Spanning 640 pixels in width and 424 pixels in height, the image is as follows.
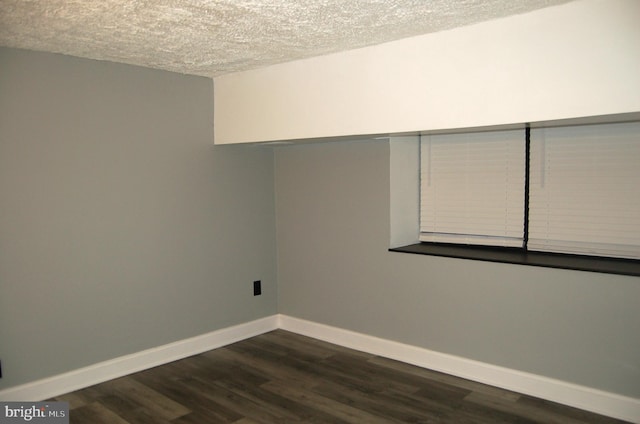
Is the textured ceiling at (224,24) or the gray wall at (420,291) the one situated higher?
the textured ceiling at (224,24)

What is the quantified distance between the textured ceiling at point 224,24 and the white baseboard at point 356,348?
2.03 meters

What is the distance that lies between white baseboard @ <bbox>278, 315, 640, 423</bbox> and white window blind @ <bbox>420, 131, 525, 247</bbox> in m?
0.84

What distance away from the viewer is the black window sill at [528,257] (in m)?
2.84

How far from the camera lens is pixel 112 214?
3.41 metres

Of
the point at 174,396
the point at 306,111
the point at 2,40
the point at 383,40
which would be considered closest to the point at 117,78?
the point at 2,40

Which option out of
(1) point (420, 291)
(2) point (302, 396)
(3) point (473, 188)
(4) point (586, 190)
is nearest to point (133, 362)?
(2) point (302, 396)

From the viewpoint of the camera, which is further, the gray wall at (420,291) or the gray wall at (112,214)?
the gray wall at (112,214)

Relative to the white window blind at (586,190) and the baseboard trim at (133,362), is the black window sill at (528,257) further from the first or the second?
the baseboard trim at (133,362)

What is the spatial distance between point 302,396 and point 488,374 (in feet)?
3.94


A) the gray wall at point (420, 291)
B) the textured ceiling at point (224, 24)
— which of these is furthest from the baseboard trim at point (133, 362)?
the textured ceiling at point (224, 24)

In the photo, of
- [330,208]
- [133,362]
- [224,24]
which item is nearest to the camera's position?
[224,24]

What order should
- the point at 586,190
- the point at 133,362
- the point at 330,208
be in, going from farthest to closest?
the point at 330,208 → the point at 133,362 → the point at 586,190

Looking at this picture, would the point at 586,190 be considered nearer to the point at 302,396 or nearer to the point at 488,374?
the point at 488,374

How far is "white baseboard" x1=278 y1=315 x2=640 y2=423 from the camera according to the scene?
2.80 meters
